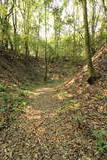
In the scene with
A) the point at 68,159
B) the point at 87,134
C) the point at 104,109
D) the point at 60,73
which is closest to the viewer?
the point at 68,159

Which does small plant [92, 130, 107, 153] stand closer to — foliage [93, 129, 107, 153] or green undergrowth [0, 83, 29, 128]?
foliage [93, 129, 107, 153]

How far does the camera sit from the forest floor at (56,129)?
213 inches

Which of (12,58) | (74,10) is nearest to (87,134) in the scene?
(12,58)

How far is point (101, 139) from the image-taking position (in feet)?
18.8

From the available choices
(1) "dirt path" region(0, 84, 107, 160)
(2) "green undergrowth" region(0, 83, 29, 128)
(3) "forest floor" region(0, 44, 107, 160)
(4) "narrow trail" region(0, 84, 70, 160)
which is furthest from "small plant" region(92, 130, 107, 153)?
(2) "green undergrowth" region(0, 83, 29, 128)

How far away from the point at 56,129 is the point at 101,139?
171cm

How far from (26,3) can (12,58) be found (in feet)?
23.7

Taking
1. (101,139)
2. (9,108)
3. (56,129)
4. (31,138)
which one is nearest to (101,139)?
(101,139)

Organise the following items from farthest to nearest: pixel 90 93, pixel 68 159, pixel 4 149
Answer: pixel 90 93
pixel 4 149
pixel 68 159

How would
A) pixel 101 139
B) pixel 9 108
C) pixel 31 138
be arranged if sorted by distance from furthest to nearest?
pixel 9 108 < pixel 31 138 < pixel 101 139

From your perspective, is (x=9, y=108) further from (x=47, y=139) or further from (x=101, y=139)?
(x=101, y=139)

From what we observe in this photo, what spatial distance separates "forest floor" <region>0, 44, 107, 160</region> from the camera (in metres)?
5.42

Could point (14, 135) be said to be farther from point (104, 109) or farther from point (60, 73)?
point (60, 73)

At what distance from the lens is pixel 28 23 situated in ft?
73.3
